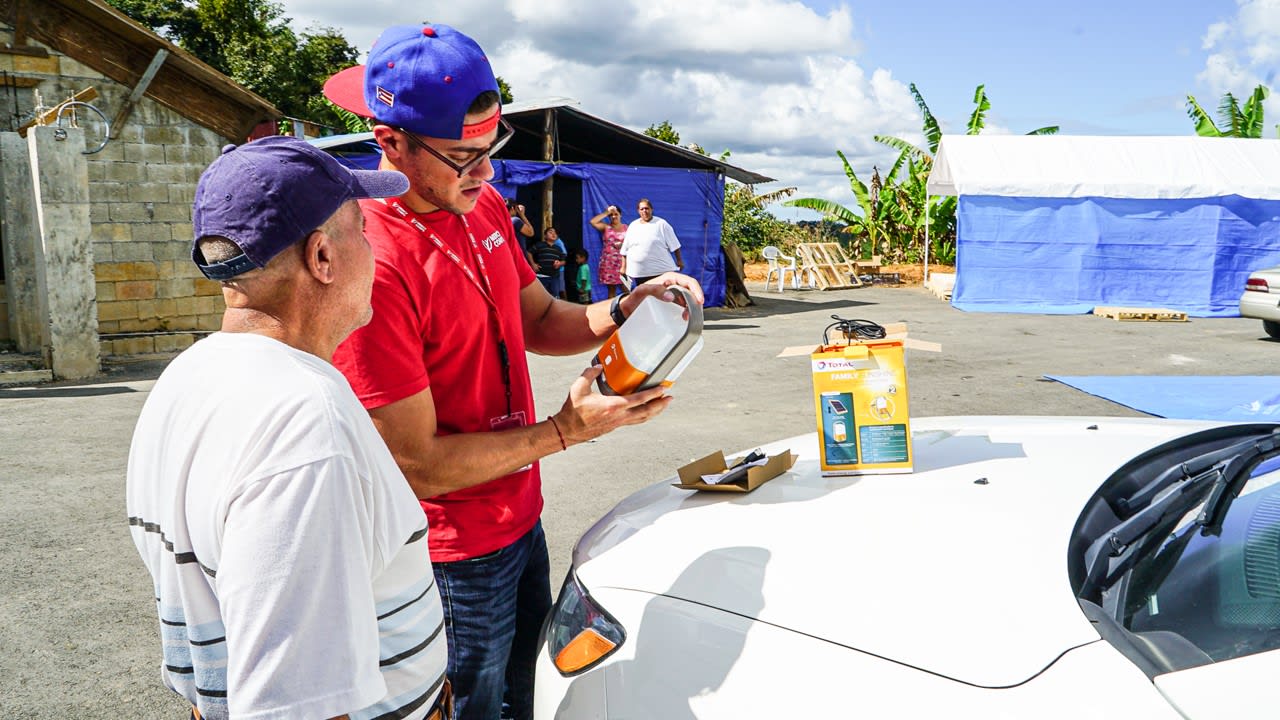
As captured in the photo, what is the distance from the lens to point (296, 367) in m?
1.17

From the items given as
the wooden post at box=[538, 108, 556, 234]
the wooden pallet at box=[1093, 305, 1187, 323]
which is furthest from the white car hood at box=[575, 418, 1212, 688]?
the wooden pallet at box=[1093, 305, 1187, 323]

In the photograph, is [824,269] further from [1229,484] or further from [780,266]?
[1229,484]

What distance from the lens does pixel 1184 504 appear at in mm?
1771

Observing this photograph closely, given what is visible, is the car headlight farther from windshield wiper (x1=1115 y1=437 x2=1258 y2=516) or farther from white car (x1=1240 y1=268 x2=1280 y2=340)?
white car (x1=1240 y1=268 x2=1280 y2=340)

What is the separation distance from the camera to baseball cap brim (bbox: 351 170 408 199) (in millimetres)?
1398

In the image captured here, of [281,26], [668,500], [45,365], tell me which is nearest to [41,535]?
[668,500]

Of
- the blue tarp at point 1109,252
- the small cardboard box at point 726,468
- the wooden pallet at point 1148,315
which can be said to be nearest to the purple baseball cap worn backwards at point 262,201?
the small cardboard box at point 726,468

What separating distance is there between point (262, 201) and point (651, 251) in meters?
10.5

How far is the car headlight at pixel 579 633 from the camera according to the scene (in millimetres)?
1839

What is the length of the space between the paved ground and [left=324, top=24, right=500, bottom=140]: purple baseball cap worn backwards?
3.54 feet

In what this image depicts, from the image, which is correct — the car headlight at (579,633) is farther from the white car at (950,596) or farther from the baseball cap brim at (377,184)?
the baseball cap brim at (377,184)

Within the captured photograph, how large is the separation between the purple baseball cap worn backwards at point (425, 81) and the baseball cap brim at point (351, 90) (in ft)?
0.30

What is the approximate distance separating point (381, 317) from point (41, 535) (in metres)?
4.17

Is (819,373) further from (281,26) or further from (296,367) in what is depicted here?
(281,26)
